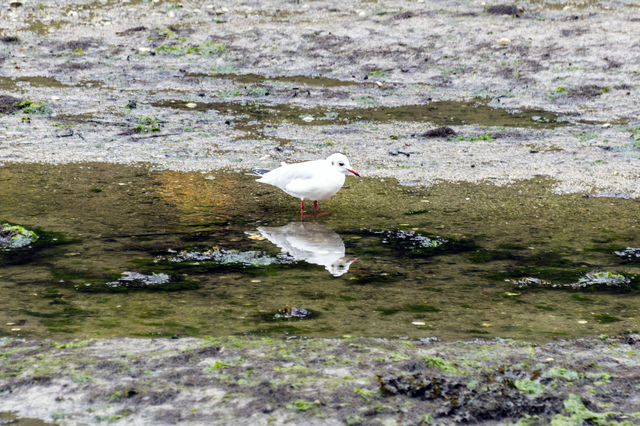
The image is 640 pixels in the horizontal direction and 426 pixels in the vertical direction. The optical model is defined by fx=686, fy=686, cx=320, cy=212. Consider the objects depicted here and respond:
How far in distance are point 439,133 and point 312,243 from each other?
3968mm

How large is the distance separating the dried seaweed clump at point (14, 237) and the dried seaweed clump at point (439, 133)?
5321 millimetres

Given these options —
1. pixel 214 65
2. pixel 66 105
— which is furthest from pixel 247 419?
pixel 214 65

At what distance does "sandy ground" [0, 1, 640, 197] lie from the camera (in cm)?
839

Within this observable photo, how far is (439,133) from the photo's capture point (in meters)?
9.18

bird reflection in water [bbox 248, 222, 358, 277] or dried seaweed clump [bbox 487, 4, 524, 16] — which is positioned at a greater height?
dried seaweed clump [bbox 487, 4, 524, 16]

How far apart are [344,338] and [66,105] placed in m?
8.05

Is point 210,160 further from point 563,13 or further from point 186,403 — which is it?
point 563,13

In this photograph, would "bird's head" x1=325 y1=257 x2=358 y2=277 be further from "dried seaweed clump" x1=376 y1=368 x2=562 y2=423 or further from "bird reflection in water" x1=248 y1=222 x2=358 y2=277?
"dried seaweed clump" x1=376 y1=368 x2=562 y2=423

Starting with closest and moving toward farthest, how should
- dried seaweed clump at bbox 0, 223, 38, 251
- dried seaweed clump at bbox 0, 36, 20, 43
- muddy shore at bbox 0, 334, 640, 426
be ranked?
muddy shore at bbox 0, 334, 640, 426 → dried seaweed clump at bbox 0, 223, 38, 251 → dried seaweed clump at bbox 0, 36, 20, 43

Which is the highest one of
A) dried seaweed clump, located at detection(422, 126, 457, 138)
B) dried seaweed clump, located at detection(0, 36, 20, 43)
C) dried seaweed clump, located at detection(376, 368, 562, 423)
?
dried seaweed clump, located at detection(0, 36, 20, 43)

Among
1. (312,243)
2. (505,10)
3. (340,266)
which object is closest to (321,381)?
(340,266)

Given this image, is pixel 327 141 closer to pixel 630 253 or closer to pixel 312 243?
pixel 312 243

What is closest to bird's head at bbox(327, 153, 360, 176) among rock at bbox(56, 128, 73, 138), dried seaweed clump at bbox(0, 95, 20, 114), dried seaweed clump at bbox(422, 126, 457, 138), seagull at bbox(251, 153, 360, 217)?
seagull at bbox(251, 153, 360, 217)

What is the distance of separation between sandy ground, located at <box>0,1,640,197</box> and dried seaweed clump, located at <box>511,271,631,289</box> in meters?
2.35
